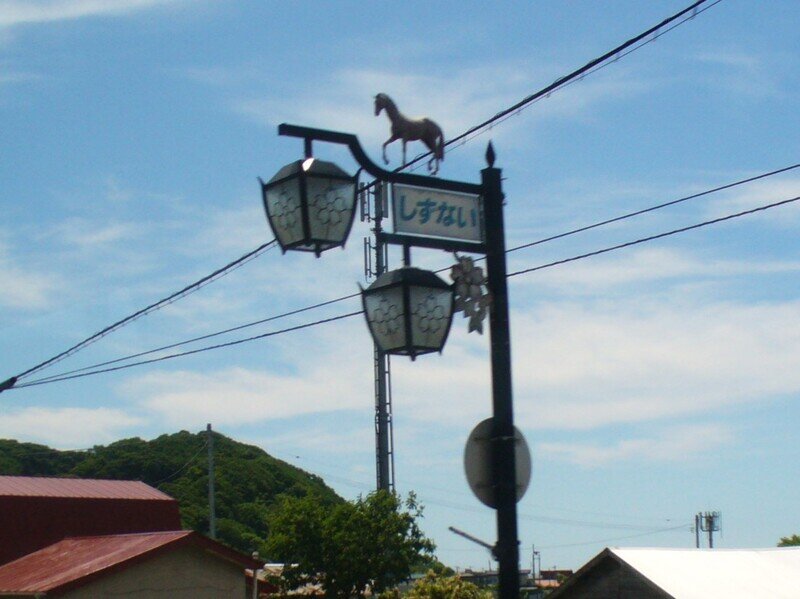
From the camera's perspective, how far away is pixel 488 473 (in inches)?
279

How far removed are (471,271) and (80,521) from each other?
34.4 metres

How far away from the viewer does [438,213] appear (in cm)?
738

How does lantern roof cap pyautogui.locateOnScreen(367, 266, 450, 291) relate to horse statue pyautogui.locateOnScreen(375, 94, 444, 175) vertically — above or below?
below

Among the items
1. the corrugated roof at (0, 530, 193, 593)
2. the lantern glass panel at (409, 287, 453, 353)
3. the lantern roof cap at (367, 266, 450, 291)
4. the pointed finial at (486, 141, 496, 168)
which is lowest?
the corrugated roof at (0, 530, 193, 593)

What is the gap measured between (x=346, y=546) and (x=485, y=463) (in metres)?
27.4

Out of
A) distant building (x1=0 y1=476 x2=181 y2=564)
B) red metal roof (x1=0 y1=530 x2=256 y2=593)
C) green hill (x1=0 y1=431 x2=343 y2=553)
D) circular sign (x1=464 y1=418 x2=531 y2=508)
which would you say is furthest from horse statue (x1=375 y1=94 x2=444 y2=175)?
green hill (x1=0 y1=431 x2=343 y2=553)

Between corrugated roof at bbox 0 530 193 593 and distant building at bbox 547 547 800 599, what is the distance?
425 inches

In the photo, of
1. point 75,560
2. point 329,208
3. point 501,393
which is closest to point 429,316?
point 501,393

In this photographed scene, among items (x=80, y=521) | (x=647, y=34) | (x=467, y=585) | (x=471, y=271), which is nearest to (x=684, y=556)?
(x=467, y=585)

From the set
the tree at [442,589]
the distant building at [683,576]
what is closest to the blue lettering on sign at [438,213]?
the distant building at [683,576]

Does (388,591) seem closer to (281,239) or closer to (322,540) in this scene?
(322,540)

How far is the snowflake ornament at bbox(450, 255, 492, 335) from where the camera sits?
23.9 ft

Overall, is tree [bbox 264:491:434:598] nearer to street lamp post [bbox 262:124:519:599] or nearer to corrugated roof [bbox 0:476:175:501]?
corrugated roof [bbox 0:476:175:501]

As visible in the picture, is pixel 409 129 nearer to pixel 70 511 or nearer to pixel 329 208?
pixel 329 208
